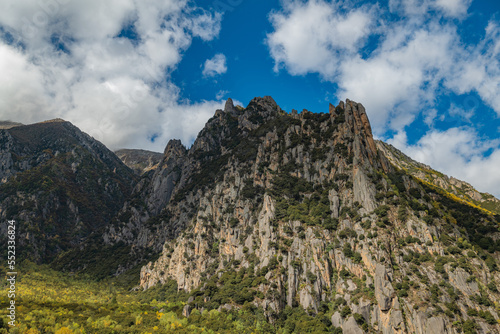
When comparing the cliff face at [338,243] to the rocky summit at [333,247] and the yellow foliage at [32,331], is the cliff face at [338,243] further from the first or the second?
the yellow foliage at [32,331]

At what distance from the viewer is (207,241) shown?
175625 mm

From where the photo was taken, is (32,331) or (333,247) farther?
(333,247)

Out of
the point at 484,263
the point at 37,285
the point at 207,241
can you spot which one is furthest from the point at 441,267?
the point at 37,285

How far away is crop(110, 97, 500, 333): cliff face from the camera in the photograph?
92125mm

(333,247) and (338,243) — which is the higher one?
(338,243)

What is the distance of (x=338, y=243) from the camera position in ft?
406

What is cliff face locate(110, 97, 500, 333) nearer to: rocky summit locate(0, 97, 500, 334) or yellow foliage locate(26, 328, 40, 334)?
rocky summit locate(0, 97, 500, 334)

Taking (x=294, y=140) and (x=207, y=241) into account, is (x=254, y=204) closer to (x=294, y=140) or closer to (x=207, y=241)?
(x=207, y=241)

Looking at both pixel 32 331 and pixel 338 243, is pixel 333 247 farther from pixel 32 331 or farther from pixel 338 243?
pixel 32 331

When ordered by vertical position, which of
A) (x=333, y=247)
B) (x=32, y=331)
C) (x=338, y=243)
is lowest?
(x=32, y=331)

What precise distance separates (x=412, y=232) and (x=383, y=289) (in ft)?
88.7

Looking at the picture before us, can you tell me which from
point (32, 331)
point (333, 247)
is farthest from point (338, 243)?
point (32, 331)

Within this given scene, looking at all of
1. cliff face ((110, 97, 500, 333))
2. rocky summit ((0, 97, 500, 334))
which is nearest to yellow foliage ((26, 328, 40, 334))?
rocky summit ((0, 97, 500, 334))

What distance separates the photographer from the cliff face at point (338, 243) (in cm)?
9212
